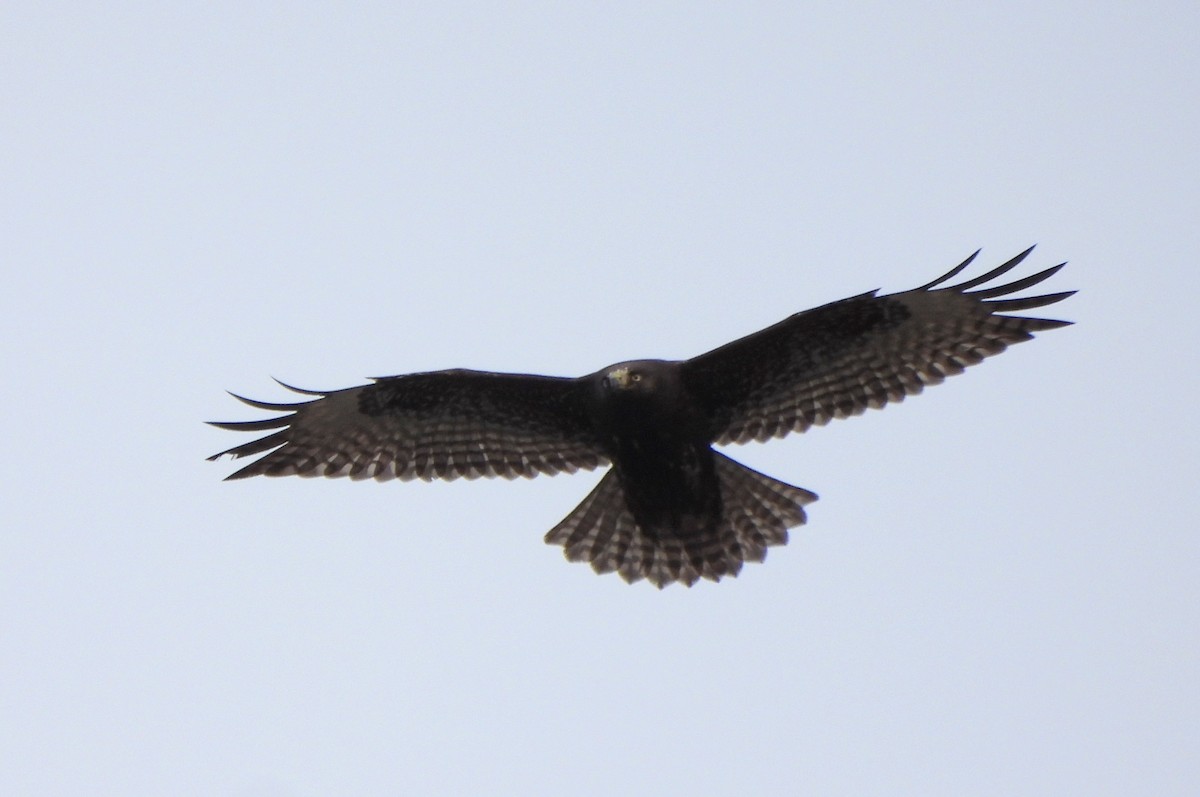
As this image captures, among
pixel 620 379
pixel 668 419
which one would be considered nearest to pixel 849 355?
pixel 668 419

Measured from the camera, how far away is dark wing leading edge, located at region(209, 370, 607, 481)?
39.9 feet

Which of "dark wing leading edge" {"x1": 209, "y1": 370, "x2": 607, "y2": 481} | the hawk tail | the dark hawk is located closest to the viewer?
the dark hawk

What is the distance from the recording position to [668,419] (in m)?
11.5

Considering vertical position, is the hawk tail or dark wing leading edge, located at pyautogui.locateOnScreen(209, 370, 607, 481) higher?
dark wing leading edge, located at pyautogui.locateOnScreen(209, 370, 607, 481)

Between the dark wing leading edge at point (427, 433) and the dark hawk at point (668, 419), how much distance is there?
0.01m

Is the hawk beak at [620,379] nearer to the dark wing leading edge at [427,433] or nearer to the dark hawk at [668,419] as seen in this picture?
the dark hawk at [668,419]

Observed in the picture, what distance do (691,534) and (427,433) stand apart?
2.04m

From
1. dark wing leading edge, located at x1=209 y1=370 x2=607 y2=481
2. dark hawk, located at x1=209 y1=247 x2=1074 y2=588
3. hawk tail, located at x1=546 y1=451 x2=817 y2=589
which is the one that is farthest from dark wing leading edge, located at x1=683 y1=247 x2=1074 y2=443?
dark wing leading edge, located at x1=209 y1=370 x2=607 y2=481

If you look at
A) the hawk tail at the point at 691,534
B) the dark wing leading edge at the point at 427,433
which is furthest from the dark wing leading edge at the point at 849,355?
the dark wing leading edge at the point at 427,433

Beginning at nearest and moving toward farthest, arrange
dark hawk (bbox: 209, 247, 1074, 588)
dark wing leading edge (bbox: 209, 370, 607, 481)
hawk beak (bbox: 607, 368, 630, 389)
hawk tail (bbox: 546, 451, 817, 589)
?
hawk beak (bbox: 607, 368, 630, 389)
dark hawk (bbox: 209, 247, 1074, 588)
hawk tail (bbox: 546, 451, 817, 589)
dark wing leading edge (bbox: 209, 370, 607, 481)

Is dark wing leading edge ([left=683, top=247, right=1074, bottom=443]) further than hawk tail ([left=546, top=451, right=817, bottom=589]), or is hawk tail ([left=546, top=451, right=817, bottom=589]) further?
hawk tail ([left=546, top=451, right=817, bottom=589])

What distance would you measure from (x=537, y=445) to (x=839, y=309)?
2.41 m

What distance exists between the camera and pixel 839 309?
37.8 ft

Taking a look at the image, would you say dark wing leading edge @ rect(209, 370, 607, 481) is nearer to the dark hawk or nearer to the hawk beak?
the dark hawk
